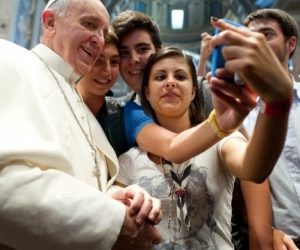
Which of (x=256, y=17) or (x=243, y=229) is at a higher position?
(x=256, y=17)

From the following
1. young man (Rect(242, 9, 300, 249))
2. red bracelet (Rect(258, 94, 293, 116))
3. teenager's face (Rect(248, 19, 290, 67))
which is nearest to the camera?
red bracelet (Rect(258, 94, 293, 116))

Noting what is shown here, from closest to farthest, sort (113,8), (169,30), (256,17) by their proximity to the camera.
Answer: (256,17)
(113,8)
(169,30)

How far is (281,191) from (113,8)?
5517mm

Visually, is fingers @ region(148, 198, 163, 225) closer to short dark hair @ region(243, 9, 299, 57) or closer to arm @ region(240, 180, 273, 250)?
arm @ region(240, 180, 273, 250)

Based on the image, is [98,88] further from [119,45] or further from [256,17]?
[256,17]

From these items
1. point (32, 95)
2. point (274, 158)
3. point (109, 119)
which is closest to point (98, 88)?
point (109, 119)

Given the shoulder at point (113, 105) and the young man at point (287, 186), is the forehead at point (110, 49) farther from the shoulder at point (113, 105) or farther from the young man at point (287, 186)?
the young man at point (287, 186)

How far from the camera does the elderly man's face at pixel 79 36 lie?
1.84m

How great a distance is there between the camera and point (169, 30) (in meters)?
7.81

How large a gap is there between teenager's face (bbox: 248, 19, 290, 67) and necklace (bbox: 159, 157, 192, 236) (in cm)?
124

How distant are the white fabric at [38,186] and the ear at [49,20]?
0.44 m

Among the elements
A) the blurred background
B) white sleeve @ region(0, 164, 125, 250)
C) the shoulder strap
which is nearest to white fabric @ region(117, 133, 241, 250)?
the shoulder strap

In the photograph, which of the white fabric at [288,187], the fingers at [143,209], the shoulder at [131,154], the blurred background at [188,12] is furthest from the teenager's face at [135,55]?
the blurred background at [188,12]

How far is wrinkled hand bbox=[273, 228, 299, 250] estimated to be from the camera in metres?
1.83
